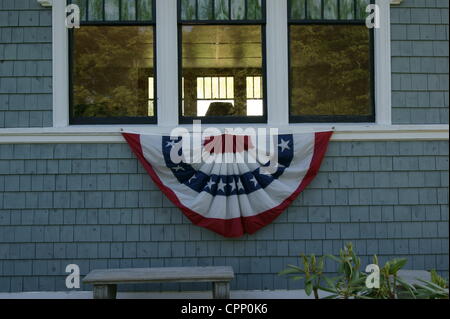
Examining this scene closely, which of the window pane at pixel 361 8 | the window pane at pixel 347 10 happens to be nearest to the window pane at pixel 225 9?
the window pane at pixel 347 10

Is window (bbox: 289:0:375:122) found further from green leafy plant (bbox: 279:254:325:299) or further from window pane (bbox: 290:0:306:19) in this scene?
green leafy plant (bbox: 279:254:325:299)

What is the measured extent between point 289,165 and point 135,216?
1561 millimetres

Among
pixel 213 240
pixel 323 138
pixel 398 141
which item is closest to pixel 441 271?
pixel 398 141

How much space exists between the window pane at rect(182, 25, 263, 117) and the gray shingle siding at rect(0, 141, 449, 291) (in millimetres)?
889

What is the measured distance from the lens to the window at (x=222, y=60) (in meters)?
6.34

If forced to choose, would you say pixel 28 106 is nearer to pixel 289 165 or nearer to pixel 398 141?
pixel 289 165

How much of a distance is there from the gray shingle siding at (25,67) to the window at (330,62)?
7.83 ft

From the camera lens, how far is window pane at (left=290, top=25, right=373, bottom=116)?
6383mm

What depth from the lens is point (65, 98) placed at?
627 centimetres

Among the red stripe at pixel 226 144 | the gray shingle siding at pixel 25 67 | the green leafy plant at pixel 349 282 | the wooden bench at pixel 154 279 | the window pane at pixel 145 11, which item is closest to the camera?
the green leafy plant at pixel 349 282

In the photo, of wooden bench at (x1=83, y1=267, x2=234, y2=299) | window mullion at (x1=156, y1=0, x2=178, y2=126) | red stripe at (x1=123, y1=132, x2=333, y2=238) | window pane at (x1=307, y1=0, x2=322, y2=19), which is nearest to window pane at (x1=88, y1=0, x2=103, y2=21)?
window mullion at (x1=156, y1=0, x2=178, y2=126)

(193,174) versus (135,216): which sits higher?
(193,174)

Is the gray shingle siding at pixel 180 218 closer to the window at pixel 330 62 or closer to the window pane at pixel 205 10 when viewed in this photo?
the window at pixel 330 62

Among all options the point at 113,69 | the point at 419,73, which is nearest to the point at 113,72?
the point at 113,69
